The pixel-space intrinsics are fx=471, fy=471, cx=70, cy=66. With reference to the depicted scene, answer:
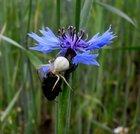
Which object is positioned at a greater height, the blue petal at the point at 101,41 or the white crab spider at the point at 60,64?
the blue petal at the point at 101,41

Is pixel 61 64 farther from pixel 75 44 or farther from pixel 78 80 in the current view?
pixel 78 80

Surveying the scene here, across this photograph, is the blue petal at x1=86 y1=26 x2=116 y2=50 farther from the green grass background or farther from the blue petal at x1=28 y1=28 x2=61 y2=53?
the green grass background

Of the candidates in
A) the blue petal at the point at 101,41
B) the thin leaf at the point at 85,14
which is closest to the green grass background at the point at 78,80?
the thin leaf at the point at 85,14

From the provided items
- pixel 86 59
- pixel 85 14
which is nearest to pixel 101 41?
pixel 86 59

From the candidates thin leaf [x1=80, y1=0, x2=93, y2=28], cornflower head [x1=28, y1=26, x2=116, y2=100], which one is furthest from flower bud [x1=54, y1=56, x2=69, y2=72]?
thin leaf [x1=80, y1=0, x2=93, y2=28]

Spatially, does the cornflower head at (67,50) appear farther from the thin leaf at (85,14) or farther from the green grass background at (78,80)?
the green grass background at (78,80)

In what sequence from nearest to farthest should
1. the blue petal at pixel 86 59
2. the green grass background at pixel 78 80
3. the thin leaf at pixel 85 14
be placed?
the blue petal at pixel 86 59 < the thin leaf at pixel 85 14 < the green grass background at pixel 78 80
